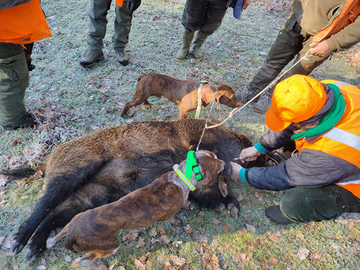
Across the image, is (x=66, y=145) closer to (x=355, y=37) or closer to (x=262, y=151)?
(x=262, y=151)

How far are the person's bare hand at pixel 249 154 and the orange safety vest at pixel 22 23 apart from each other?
379 cm

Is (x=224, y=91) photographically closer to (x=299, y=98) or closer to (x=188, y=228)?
(x=299, y=98)

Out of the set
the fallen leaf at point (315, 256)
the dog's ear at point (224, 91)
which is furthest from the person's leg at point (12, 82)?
the fallen leaf at point (315, 256)

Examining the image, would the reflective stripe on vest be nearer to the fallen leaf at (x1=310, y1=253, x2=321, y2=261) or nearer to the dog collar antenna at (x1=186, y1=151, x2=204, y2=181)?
the dog collar antenna at (x1=186, y1=151, x2=204, y2=181)

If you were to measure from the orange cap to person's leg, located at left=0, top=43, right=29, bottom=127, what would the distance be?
376 centimetres

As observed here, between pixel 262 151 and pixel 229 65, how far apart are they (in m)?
4.09

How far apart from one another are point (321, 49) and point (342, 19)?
19.8 inches

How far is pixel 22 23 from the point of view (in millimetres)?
2857

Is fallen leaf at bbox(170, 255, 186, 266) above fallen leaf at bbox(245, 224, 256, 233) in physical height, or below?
below

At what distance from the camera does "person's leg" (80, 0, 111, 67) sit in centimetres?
501

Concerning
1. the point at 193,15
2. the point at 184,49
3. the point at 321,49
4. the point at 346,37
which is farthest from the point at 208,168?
the point at 184,49

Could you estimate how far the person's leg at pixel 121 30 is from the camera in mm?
5239

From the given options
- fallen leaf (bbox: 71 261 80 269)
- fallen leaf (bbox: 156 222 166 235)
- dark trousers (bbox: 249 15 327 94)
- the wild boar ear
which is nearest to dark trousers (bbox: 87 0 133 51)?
dark trousers (bbox: 249 15 327 94)

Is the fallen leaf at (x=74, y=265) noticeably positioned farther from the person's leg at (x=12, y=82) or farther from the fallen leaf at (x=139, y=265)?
the person's leg at (x=12, y=82)
